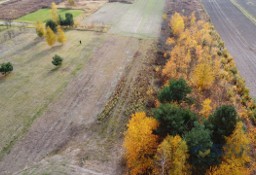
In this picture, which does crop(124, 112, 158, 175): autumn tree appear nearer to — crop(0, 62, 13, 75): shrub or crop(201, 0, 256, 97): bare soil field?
crop(201, 0, 256, 97): bare soil field

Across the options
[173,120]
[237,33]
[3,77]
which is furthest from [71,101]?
[237,33]

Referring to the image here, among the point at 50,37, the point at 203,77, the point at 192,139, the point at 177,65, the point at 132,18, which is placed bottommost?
the point at 132,18

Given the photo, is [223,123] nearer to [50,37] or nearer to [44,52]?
[44,52]

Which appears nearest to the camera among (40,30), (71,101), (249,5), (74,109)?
(74,109)

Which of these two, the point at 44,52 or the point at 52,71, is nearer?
the point at 52,71

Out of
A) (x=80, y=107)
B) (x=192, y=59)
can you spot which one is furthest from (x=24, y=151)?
(x=192, y=59)

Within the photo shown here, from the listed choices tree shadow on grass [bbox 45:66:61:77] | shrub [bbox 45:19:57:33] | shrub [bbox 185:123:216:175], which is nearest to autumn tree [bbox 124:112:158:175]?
shrub [bbox 185:123:216:175]

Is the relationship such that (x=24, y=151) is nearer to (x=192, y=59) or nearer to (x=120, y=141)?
(x=120, y=141)

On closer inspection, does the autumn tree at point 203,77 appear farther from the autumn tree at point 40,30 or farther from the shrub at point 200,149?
the autumn tree at point 40,30
